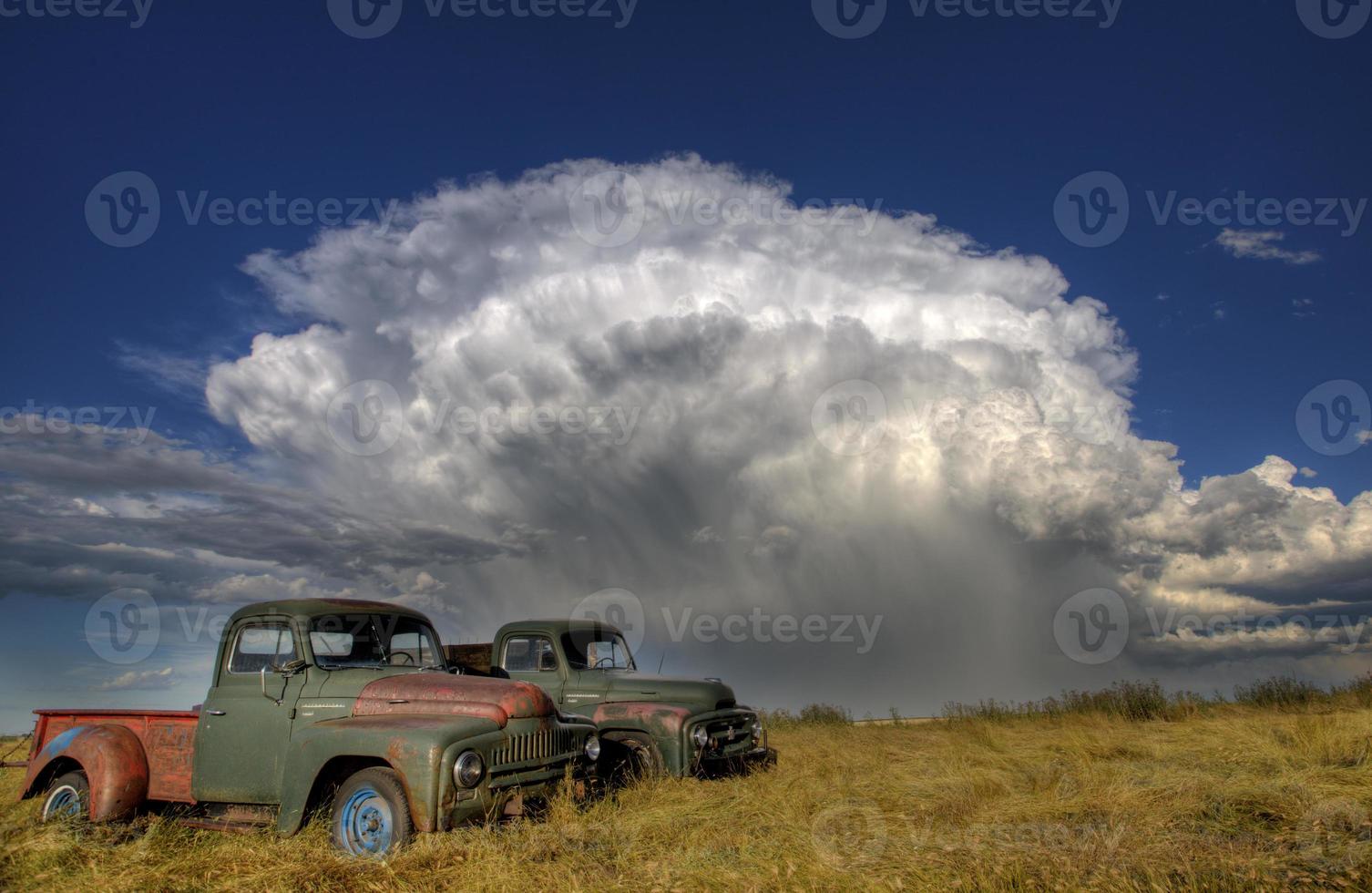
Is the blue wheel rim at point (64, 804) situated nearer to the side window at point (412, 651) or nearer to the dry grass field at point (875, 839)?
the dry grass field at point (875, 839)

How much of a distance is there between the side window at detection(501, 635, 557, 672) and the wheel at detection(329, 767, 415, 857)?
182 inches

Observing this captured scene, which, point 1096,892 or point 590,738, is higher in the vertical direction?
point 590,738

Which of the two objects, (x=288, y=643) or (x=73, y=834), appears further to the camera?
(x=288, y=643)

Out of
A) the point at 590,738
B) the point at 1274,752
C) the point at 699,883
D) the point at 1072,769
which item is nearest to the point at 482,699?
the point at 590,738

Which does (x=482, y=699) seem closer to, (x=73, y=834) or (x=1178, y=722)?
(x=73, y=834)

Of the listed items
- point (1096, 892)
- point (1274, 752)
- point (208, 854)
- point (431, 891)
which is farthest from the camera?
point (1274, 752)

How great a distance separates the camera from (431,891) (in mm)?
5316

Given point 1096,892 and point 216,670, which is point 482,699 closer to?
point 216,670

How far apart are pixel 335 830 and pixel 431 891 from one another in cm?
172

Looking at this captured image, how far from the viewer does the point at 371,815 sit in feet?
21.4

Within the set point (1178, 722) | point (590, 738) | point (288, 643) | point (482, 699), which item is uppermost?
point (288, 643)

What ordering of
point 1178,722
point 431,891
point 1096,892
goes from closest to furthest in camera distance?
1. point 1096,892
2. point 431,891
3. point 1178,722

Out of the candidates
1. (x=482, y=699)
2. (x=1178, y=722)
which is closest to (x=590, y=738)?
(x=482, y=699)

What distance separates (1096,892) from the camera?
4789 mm
